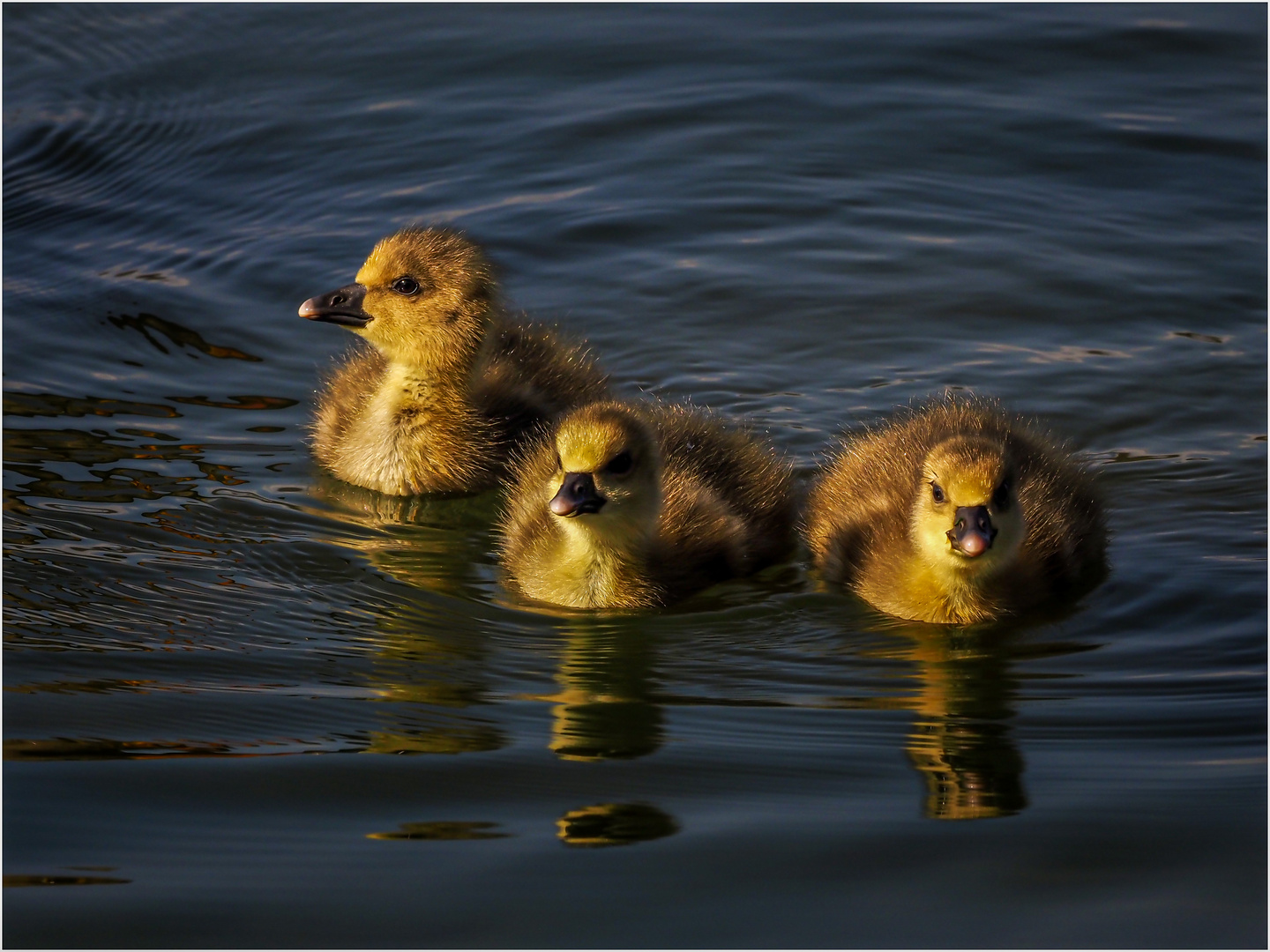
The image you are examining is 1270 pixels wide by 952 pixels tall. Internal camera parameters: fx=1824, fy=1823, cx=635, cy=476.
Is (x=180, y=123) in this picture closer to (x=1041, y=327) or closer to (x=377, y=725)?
(x=1041, y=327)

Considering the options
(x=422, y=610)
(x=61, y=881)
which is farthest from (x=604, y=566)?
(x=61, y=881)

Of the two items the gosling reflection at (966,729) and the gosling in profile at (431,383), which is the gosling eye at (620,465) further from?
the gosling in profile at (431,383)

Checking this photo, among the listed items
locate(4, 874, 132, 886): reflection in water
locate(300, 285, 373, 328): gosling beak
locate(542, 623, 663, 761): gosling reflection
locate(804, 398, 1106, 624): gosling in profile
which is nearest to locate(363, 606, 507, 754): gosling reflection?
locate(542, 623, 663, 761): gosling reflection

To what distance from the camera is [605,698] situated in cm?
495

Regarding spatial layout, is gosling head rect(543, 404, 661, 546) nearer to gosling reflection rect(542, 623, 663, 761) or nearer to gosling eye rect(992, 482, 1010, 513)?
gosling reflection rect(542, 623, 663, 761)

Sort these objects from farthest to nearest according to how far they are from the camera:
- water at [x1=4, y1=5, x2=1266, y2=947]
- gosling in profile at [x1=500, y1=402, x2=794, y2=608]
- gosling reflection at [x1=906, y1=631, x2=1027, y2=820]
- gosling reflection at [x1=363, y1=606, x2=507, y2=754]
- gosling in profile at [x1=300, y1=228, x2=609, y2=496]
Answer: gosling in profile at [x1=300, y1=228, x2=609, y2=496], gosling in profile at [x1=500, y1=402, x2=794, y2=608], gosling reflection at [x1=363, y1=606, x2=507, y2=754], gosling reflection at [x1=906, y1=631, x2=1027, y2=820], water at [x1=4, y1=5, x2=1266, y2=947]

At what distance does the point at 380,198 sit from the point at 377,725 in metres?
5.36

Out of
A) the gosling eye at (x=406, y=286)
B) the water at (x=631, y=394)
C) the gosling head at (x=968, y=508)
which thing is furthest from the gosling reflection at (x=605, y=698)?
the gosling eye at (x=406, y=286)

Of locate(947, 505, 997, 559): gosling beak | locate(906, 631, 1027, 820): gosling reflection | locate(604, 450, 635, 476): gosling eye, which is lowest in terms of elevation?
locate(906, 631, 1027, 820): gosling reflection

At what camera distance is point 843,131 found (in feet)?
33.0

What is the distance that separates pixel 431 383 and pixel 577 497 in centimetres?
157

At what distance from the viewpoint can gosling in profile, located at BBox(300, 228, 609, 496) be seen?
6625 mm

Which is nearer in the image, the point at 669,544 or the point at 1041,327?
the point at 669,544

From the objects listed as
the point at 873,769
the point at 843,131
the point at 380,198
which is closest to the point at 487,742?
the point at 873,769
